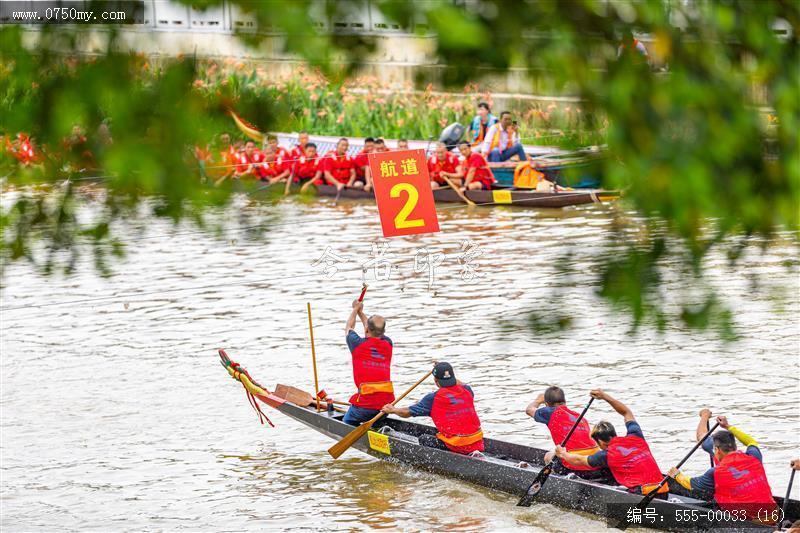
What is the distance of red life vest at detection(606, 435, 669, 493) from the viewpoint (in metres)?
8.15

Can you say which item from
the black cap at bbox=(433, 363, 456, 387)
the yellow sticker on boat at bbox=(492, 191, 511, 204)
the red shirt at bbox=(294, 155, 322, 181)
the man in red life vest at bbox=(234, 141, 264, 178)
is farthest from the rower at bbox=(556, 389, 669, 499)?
the red shirt at bbox=(294, 155, 322, 181)

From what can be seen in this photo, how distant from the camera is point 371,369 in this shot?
34.5 feet

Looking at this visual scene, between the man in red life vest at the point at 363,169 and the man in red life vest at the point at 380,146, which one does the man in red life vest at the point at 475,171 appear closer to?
the man in red life vest at the point at 380,146

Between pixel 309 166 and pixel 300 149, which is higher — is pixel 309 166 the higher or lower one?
the lower one

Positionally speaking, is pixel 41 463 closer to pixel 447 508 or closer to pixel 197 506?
pixel 197 506

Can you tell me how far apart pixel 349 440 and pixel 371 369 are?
2.08 feet

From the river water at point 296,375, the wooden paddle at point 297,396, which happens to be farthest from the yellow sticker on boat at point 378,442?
the wooden paddle at point 297,396

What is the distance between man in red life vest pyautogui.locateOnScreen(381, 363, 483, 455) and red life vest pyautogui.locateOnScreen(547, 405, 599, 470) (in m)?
0.69

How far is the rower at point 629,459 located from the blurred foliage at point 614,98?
5.05 metres

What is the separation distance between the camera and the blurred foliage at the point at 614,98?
9.42 feet

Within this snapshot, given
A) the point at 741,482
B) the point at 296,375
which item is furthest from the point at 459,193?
the point at 741,482

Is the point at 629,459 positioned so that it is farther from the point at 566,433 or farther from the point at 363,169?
the point at 363,169

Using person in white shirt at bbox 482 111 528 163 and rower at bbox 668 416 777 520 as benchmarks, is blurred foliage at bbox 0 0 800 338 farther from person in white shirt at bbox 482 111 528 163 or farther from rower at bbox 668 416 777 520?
person in white shirt at bbox 482 111 528 163

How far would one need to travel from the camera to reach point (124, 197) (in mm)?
3379
